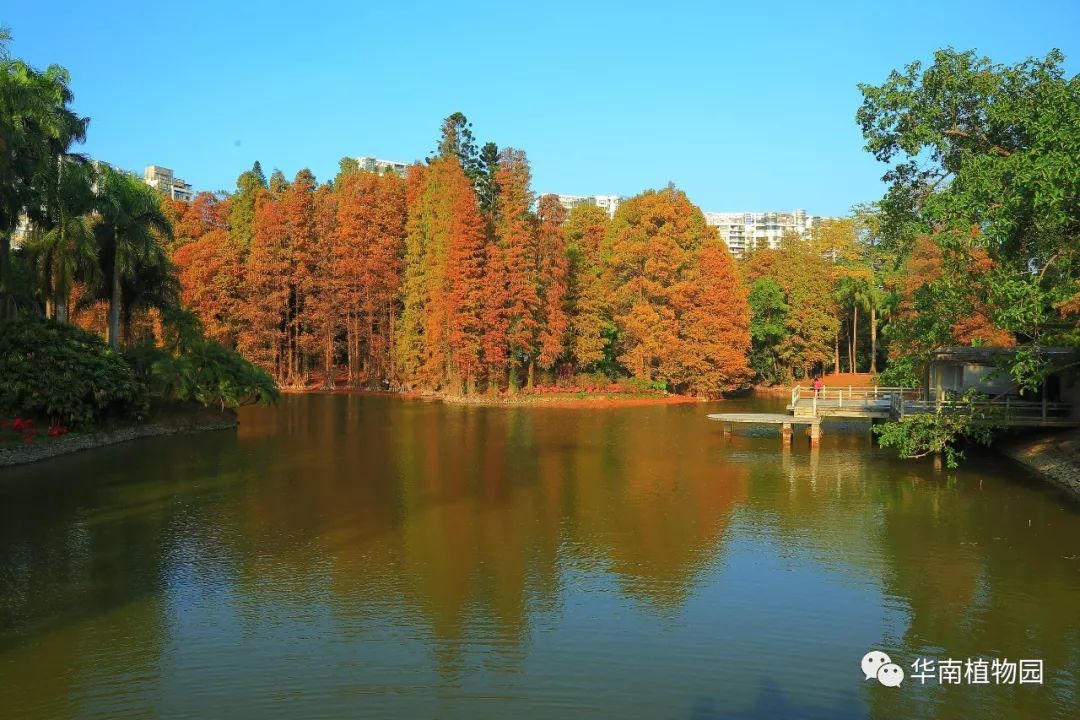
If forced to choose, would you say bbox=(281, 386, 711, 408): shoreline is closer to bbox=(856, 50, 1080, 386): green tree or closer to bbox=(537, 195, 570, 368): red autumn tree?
bbox=(537, 195, 570, 368): red autumn tree

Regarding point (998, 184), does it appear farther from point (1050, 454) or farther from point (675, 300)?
point (675, 300)

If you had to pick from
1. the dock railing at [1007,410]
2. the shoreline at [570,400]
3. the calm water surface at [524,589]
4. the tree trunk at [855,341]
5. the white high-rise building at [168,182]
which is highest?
the white high-rise building at [168,182]

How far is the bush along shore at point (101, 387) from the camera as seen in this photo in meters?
24.6

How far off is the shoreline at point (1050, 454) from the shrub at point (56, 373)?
27.5m

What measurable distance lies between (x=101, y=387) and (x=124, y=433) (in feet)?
9.38

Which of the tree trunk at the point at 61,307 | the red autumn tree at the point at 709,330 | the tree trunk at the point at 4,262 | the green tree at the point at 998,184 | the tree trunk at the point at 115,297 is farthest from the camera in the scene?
the red autumn tree at the point at 709,330

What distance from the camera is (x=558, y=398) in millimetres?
47375

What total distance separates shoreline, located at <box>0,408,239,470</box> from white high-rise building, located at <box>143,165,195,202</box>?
89.8 meters

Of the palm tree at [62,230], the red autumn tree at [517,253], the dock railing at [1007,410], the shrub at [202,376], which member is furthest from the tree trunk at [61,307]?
the dock railing at [1007,410]

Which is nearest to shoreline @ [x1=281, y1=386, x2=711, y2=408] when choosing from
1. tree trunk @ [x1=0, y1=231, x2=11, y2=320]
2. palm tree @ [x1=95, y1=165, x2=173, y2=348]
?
palm tree @ [x1=95, y1=165, x2=173, y2=348]

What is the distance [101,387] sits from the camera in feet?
86.6

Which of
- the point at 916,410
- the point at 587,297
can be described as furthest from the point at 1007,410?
the point at 587,297

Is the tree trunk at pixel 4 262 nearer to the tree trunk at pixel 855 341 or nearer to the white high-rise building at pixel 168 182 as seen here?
the tree trunk at pixel 855 341

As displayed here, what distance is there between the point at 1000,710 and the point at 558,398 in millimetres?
38922
